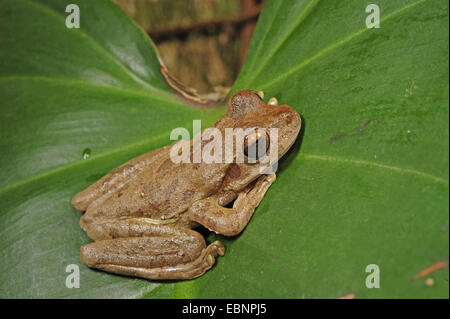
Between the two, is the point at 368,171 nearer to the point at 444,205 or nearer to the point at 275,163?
the point at 444,205

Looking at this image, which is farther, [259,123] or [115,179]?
[115,179]

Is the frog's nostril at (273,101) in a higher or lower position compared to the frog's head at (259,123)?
higher

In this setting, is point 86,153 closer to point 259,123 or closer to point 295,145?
point 259,123

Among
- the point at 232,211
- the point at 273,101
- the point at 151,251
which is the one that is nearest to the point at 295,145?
the point at 273,101

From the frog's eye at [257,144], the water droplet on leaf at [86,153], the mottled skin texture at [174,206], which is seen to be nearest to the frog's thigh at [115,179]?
the mottled skin texture at [174,206]

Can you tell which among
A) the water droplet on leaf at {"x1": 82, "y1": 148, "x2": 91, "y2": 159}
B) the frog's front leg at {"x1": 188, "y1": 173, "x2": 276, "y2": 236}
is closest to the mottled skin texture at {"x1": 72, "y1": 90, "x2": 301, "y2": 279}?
the frog's front leg at {"x1": 188, "y1": 173, "x2": 276, "y2": 236}

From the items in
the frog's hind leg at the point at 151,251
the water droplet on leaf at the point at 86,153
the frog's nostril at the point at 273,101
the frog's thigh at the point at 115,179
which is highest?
the frog's nostril at the point at 273,101

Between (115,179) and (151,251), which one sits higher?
(115,179)

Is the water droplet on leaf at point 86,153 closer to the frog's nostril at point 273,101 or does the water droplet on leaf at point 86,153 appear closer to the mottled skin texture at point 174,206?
the mottled skin texture at point 174,206
